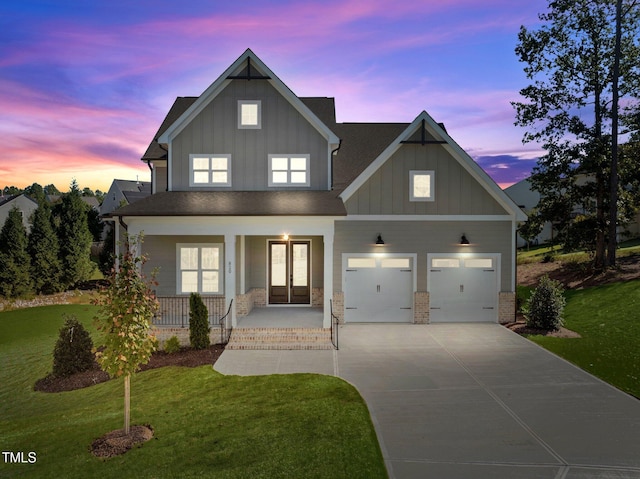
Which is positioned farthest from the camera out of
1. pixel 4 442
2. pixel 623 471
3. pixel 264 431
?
pixel 4 442

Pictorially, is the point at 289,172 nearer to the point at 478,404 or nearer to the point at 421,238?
the point at 421,238

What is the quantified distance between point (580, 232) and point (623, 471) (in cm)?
1769

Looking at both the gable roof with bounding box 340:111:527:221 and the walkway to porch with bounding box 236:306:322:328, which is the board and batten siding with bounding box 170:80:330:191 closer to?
the gable roof with bounding box 340:111:527:221

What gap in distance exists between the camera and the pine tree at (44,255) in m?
25.2

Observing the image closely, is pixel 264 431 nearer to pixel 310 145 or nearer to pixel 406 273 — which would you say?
pixel 406 273

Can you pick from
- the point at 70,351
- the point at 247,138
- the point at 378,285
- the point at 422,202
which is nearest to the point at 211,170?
the point at 247,138

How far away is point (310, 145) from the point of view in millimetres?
16953

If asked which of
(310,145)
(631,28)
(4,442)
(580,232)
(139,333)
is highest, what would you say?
(631,28)

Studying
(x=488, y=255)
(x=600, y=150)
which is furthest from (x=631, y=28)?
(x=488, y=255)

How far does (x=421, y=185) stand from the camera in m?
16.2

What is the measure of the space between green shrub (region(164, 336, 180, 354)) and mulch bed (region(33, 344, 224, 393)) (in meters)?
0.13

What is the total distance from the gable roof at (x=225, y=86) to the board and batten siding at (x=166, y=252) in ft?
12.3

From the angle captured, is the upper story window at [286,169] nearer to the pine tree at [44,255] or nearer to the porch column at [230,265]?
the porch column at [230,265]

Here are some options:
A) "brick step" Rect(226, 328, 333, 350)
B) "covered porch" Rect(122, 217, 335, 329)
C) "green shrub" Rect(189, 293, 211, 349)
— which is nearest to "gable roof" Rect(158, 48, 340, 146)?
"covered porch" Rect(122, 217, 335, 329)
